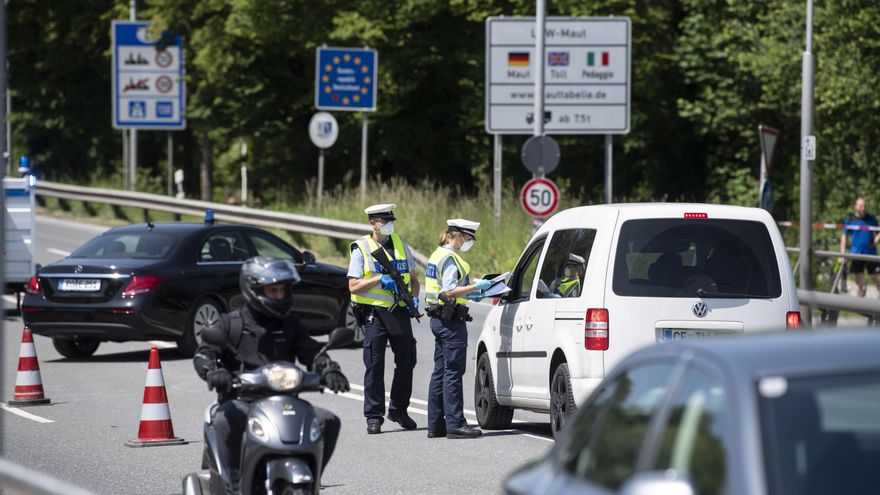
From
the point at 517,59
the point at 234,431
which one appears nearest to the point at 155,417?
the point at 234,431

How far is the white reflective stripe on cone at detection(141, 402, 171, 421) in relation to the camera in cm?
1184

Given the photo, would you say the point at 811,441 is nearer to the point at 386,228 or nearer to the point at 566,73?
the point at 386,228

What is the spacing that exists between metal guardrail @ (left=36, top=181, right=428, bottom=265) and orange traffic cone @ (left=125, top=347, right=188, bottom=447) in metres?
15.8

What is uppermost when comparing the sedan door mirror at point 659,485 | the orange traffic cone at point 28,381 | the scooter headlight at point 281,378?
the sedan door mirror at point 659,485

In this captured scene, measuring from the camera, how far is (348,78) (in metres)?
33.0

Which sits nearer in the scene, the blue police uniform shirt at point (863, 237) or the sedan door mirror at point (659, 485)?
the sedan door mirror at point (659, 485)

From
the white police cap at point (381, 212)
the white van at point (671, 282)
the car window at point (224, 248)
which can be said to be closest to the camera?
the white van at point (671, 282)

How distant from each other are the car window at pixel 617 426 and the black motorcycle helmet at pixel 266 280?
2.74m

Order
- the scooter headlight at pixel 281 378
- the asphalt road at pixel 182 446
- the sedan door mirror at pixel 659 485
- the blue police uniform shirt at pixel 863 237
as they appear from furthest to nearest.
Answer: the blue police uniform shirt at pixel 863 237, the asphalt road at pixel 182 446, the scooter headlight at pixel 281 378, the sedan door mirror at pixel 659 485

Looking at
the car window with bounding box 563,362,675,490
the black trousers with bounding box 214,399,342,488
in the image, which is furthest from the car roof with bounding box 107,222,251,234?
the car window with bounding box 563,362,675,490

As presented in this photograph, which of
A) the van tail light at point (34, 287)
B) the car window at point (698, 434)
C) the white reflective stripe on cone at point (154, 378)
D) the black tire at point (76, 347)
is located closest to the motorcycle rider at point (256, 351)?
the car window at point (698, 434)

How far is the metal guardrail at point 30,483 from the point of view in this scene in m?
4.67

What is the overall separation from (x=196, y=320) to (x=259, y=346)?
395 inches

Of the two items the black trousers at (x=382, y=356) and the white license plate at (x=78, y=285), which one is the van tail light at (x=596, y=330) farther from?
the white license plate at (x=78, y=285)
